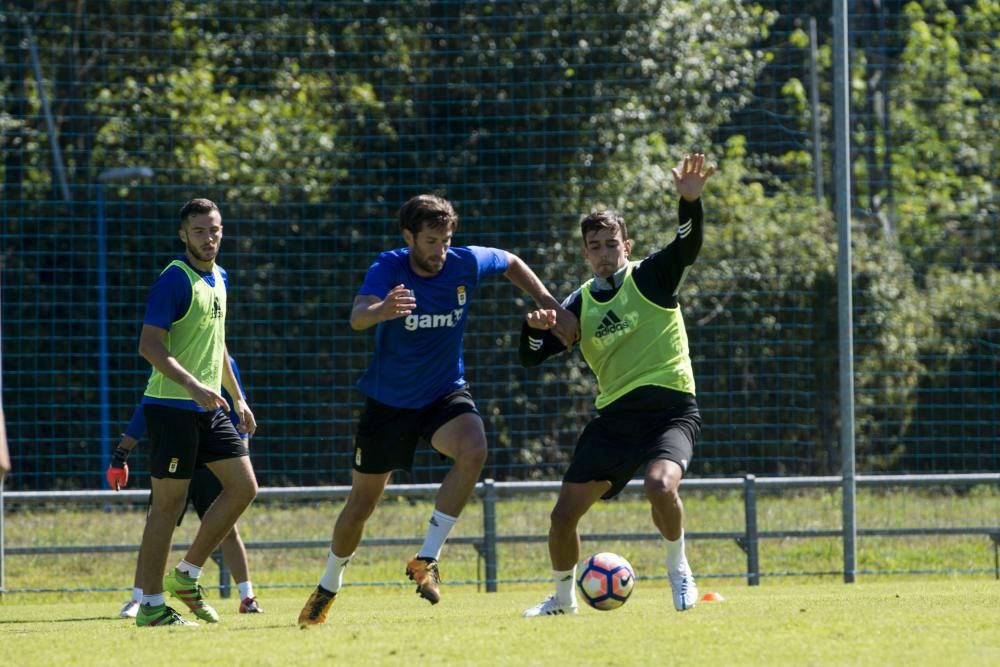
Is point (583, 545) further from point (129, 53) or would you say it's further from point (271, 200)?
point (129, 53)

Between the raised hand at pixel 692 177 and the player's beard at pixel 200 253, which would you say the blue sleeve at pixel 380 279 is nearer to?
the player's beard at pixel 200 253

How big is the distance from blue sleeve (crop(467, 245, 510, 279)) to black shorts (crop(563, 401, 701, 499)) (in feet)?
3.08

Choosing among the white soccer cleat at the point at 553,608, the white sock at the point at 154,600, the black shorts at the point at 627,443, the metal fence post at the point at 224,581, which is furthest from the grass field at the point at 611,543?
the black shorts at the point at 627,443

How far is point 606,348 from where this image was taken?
25.8ft

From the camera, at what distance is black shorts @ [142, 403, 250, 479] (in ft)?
25.3

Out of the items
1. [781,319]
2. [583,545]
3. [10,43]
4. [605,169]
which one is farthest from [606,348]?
[10,43]

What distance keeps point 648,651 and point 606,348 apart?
8.36 ft

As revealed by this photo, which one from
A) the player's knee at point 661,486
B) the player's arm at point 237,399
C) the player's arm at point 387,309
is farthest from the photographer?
the player's arm at point 237,399

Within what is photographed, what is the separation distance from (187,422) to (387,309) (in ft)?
5.04

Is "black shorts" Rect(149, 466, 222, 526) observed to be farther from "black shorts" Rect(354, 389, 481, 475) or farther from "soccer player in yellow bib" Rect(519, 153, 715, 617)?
"soccer player in yellow bib" Rect(519, 153, 715, 617)

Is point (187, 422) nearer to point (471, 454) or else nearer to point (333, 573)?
point (333, 573)

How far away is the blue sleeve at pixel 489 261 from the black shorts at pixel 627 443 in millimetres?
940

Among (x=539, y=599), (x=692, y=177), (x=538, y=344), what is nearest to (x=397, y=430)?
(x=538, y=344)

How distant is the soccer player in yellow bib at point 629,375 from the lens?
7613 mm
